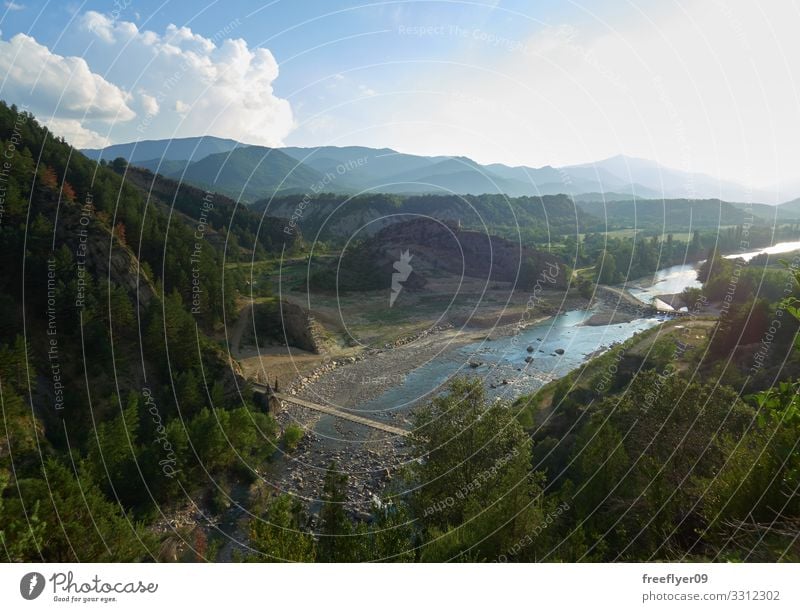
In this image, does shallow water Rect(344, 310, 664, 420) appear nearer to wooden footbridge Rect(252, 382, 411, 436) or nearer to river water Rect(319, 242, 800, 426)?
river water Rect(319, 242, 800, 426)

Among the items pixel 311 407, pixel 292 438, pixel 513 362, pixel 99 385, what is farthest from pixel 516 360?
pixel 99 385

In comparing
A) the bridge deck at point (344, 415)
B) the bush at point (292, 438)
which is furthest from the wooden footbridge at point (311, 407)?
the bush at point (292, 438)

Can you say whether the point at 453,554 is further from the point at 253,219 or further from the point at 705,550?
the point at 253,219

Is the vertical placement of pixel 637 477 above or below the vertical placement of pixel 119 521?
above

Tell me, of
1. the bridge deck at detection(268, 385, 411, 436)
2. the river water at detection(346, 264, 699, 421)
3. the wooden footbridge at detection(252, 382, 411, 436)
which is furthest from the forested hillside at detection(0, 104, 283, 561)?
the river water at detection(346, 264, 699, 421)

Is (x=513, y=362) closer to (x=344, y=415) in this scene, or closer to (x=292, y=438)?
(x=344, y=415)

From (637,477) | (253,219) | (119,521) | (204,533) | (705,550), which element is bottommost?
(204,533)

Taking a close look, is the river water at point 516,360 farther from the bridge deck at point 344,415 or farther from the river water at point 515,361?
the bridge deck at point 344,415
